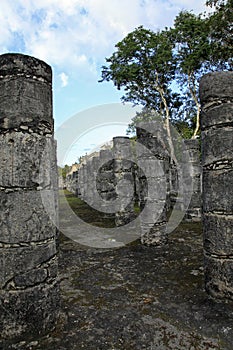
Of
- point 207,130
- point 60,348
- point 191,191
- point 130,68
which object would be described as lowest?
point 60,348

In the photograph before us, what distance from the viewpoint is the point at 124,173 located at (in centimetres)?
1098

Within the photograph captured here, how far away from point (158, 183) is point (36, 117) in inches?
189

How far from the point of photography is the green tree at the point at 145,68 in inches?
670

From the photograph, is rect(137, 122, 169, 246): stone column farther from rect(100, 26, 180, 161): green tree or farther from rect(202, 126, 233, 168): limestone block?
rect(100, 26, 180, 161): green tree

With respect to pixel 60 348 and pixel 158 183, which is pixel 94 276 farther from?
pixel 158 183

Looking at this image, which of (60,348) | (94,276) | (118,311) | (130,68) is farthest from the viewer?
(130,68)

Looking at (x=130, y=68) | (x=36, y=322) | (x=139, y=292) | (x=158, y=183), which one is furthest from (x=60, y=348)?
(x=130, y=68)

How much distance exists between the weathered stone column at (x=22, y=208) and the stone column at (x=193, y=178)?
8.13 meters

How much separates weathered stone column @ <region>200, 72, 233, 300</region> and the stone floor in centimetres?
38

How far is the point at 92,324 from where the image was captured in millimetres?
3596

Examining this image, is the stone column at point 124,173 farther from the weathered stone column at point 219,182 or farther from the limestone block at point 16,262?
the limestone block at point 16,262

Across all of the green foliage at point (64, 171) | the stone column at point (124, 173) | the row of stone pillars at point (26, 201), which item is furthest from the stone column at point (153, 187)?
the green foliage at point (64, 171)

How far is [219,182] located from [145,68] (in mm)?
14778

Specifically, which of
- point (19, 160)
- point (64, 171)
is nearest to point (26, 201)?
point (19, 160)
